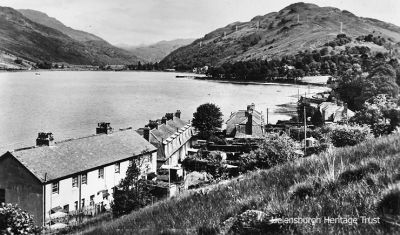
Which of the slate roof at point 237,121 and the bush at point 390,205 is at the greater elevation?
the bush at point 390,205

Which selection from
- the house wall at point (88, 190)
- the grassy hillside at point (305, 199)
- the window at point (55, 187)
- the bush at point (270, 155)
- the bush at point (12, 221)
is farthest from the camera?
the window at point (55, 187)

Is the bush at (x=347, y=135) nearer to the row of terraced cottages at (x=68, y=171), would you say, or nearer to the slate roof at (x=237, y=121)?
the row of terraced cottages at (x=68, y=171)

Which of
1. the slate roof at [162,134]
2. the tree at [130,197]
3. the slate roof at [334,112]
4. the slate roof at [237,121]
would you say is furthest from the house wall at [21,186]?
the slate roof at [334,112]

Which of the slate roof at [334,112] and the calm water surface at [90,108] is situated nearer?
the slate roof at [334,112]

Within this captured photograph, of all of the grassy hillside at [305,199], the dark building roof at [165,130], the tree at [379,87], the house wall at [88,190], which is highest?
the tree at [379,87]

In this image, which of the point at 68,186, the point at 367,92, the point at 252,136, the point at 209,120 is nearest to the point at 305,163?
the point at 68,186

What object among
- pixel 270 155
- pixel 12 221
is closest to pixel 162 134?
pixel 270 155
